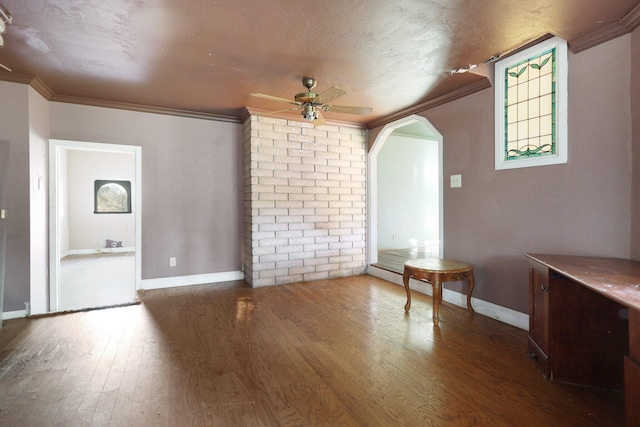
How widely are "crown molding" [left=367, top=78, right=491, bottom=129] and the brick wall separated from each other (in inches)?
18.2

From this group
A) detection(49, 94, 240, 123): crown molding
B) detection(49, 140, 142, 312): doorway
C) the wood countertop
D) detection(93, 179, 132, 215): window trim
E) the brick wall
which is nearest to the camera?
the wood countertop

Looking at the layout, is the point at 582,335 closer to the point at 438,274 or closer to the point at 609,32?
the point at 438,274

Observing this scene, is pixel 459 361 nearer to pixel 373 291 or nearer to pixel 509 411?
pixel 509 411

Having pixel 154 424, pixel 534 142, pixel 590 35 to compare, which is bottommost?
pixel 154 424

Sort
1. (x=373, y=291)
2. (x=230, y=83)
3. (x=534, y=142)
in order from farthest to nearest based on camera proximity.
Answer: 1. (x=373, y=291)
2. (x=230, y=83)
3. (x=534, y=142)

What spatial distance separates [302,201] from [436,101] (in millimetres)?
2219

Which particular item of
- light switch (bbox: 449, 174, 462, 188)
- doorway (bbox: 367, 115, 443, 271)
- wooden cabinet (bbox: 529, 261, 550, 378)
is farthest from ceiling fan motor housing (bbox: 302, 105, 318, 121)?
doorway (bbox: 367, 115, 443, 271)

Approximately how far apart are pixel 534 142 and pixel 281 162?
2.98 m

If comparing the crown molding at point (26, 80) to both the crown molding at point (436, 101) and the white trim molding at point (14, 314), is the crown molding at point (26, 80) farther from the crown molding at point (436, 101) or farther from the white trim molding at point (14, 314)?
the crown molding at point (436, 101)

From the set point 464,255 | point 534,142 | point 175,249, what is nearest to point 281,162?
point 175,249

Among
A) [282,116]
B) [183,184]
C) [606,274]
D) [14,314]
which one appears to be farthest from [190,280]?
[606,274]

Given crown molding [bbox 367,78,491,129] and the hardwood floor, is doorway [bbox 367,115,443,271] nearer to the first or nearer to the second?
crown molding [bbox 367,78,491,129]

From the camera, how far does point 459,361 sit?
224 centimetres

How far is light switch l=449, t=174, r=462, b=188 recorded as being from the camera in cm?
352
